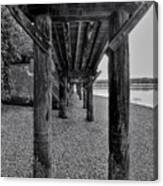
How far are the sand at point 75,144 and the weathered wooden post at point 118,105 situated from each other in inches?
1.4

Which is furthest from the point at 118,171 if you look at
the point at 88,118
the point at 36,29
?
the point at 36,29

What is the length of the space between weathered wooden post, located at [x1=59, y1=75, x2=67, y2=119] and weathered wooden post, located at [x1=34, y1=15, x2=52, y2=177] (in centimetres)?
7

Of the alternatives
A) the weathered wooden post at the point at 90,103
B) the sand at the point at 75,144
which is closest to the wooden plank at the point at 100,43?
the weathered wooden post at the point at 90,103

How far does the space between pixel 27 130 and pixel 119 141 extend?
1.87 feet

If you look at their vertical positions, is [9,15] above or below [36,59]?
above

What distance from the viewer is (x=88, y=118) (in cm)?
229

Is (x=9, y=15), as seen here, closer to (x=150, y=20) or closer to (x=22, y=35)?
(x=22, y=35)

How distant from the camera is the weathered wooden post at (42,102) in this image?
7.57ft

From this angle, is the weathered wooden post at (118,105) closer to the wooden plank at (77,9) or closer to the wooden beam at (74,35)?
the wooden plank at (77,9)

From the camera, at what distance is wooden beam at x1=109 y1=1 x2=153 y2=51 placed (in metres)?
2.22

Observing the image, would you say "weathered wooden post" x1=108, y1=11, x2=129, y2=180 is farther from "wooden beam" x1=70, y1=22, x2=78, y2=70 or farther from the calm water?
"wooden beam" x1=70, y1=22, x2=78, y2=70

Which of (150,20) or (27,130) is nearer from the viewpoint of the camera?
(150,20)

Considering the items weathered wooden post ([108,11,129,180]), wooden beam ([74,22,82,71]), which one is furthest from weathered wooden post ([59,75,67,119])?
weathered wooden post ([108,11,129,180])

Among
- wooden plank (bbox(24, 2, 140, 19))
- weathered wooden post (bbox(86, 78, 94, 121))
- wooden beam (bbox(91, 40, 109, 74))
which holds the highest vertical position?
wooden plank (bbox(24, 2, 140, 19))
